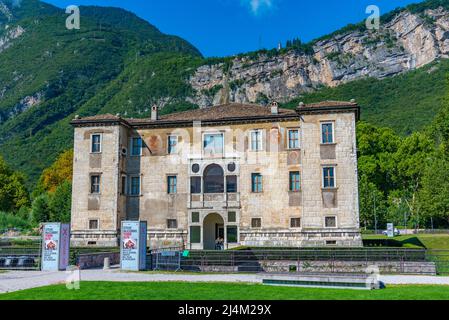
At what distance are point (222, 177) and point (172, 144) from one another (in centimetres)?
513

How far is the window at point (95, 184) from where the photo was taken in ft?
Answer: 131

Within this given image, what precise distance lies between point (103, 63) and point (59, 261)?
157 metres

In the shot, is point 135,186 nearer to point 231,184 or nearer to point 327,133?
point 231,184

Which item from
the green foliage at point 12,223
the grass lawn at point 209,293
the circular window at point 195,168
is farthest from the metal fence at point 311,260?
the green foliage at point 12,223

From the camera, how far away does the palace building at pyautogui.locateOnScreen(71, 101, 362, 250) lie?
36.7 metres

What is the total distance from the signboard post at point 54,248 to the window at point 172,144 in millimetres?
17550

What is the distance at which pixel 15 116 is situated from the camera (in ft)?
474

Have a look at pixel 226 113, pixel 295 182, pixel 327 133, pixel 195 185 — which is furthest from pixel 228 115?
pixel 327 133

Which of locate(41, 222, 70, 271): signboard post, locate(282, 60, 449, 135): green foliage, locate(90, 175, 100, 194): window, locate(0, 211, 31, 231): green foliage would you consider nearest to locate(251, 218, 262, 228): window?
locate(90, 175, 100, 194): window

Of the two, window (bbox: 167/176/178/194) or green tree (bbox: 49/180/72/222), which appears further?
green tree (bbox: 49/180/72/222)

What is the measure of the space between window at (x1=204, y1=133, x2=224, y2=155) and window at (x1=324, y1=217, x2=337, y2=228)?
1007 centimetres

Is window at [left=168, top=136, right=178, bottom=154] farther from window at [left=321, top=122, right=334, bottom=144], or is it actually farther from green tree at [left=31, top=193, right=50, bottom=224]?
green tree at [left=31, top=193, right=50, bottom=224]

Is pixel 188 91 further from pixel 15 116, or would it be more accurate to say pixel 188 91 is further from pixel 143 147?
pixel 143 147

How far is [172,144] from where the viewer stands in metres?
40.8
